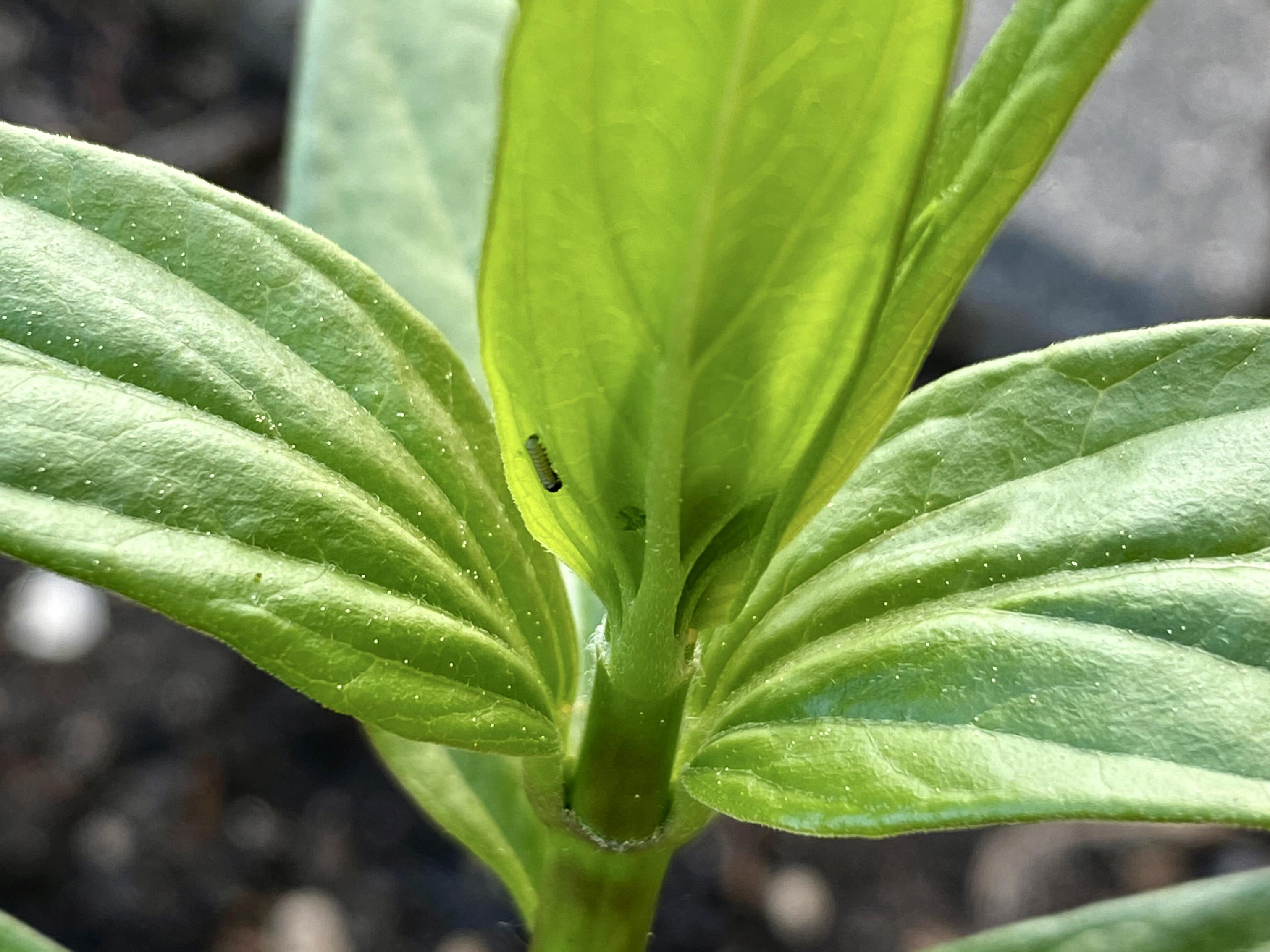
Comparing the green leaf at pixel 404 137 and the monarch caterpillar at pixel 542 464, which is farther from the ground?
the monarch caterpillar at pixel 542 464

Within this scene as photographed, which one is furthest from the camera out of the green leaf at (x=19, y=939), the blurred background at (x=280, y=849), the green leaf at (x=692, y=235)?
the blurred background at (x=280, y=849)

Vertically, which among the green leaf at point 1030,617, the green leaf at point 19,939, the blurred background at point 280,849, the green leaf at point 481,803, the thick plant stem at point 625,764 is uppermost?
the green leaf at point 1030,617

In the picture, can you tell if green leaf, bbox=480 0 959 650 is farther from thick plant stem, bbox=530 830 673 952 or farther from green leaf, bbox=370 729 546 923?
green leaf, bbox=370 729 546 923

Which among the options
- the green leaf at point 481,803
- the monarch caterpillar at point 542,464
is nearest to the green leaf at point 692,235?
the monarch caterpillar at point 542,464

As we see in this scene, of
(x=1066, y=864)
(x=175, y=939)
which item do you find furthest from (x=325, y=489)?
(x=1066, y=864)

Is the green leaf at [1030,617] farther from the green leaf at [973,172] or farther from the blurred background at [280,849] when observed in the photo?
the blurred background at [280,849]

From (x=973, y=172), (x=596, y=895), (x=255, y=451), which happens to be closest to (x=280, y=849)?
(x=596, y=895)
